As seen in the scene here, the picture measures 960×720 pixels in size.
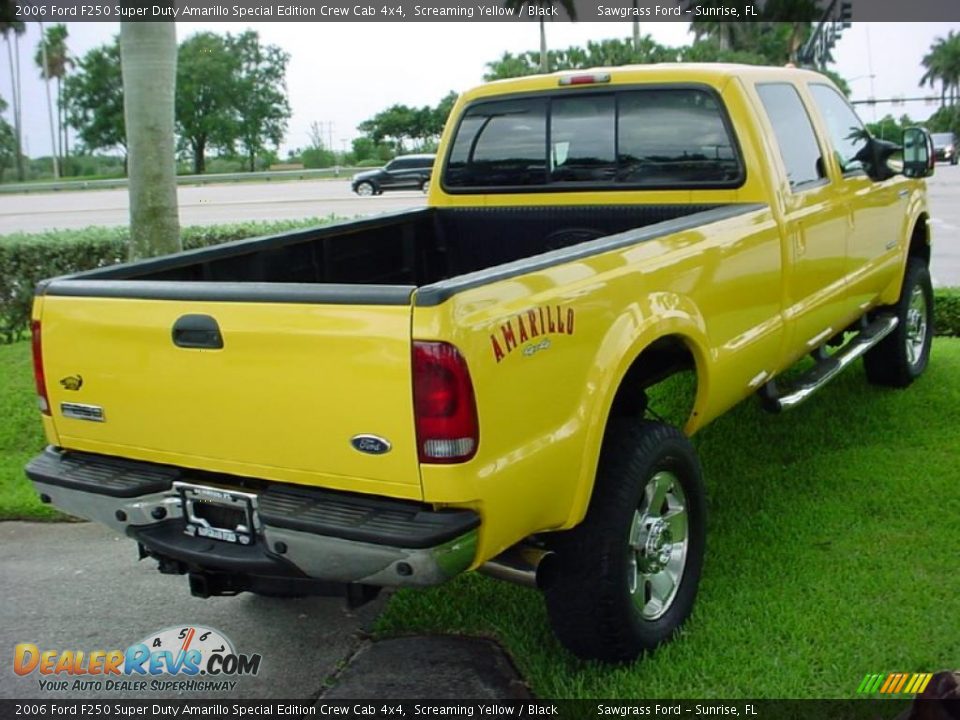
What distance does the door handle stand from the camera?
2996 mm

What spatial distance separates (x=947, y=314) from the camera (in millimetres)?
8289

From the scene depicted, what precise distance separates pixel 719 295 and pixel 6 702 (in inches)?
117

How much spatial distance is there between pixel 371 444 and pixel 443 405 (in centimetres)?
24

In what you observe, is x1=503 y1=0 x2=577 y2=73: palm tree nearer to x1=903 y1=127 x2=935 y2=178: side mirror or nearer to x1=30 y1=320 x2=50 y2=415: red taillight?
x1=903 y1=127 x2=935 y2=178: side mirror

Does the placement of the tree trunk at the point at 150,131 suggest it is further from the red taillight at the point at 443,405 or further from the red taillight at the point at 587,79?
the red taillight at the point at 443,405

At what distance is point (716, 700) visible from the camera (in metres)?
3.32

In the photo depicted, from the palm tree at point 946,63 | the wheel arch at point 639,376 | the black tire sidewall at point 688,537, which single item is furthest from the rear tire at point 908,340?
the palm tree at point 946,63

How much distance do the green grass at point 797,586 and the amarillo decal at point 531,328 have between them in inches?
48.6

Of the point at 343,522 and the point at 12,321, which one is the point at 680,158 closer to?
the point at 343,522

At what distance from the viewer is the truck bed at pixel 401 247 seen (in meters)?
4.09

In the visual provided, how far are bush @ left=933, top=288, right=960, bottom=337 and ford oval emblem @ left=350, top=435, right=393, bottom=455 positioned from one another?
677 cm


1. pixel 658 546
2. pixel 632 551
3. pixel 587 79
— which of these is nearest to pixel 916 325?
pixel 587 79

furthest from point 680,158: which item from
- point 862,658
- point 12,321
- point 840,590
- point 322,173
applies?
point 322,173

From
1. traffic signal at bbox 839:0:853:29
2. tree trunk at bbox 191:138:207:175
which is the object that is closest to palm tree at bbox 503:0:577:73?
tree trunk at bbox 191:138:207:175
